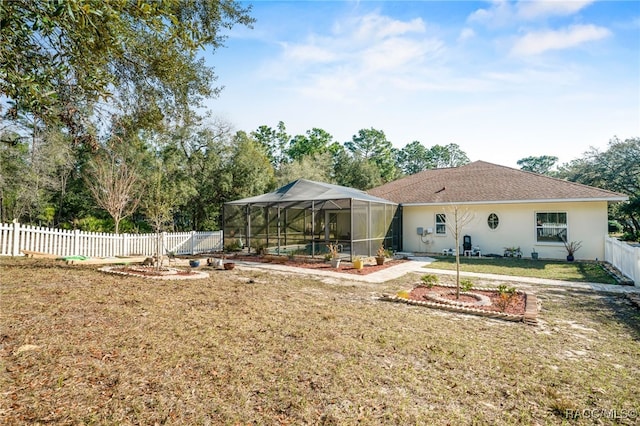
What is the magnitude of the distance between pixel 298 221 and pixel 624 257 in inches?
463

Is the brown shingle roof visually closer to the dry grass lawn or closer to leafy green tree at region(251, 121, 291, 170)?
the dry grass lawn

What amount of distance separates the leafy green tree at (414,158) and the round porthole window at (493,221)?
126 feet

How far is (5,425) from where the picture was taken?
2184 millimetres

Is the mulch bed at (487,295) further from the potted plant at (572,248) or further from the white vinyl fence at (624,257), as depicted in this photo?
the potted plant at (572,248)

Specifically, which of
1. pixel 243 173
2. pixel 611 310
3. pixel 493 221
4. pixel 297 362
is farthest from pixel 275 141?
pixel 297 362

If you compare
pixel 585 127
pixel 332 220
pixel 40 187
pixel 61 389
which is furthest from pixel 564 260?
pixel 40 187

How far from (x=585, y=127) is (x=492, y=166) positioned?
590 centimetres

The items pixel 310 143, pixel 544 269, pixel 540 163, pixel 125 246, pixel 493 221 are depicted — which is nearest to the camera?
pixel 544 269

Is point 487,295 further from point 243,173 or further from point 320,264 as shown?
point 243,173

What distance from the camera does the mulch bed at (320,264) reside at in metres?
10.4

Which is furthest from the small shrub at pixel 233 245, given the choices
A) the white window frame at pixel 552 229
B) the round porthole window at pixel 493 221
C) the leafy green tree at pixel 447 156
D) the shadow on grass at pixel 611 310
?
the leafy green tree at pixel 447 156

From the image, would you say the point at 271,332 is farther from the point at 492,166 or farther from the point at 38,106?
the point at 492,166

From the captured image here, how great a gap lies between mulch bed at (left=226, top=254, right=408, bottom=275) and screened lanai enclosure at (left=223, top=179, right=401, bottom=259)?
2.96ft

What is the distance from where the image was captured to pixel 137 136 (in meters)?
7.27
